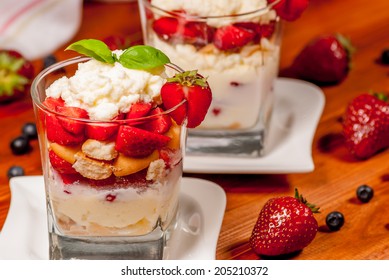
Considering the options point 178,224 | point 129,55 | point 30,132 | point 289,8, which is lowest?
point 30,132

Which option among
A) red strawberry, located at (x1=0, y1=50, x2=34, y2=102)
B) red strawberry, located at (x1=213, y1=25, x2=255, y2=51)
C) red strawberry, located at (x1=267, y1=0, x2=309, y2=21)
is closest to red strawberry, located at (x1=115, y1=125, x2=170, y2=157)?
red strawberry, located at (x1=213, y1=25, x2=255, y2=51)

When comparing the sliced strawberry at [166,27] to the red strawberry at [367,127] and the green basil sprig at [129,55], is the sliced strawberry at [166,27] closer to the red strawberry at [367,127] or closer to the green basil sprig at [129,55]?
the green basil sprig at [129,55]

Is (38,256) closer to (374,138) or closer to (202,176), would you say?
(202,176)

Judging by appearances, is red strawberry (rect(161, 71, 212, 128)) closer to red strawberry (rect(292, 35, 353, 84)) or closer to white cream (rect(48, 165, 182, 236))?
white cream (rect(48, 165, 182, 236))

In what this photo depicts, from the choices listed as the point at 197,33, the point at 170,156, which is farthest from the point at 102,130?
the point at 197,33

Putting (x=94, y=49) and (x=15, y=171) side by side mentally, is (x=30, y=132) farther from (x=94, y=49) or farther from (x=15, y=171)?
(x=94, y=49)

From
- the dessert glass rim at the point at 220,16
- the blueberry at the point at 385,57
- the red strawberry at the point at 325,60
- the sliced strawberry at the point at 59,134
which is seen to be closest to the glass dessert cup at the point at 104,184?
the sliced strawberry at the point at 59,134
